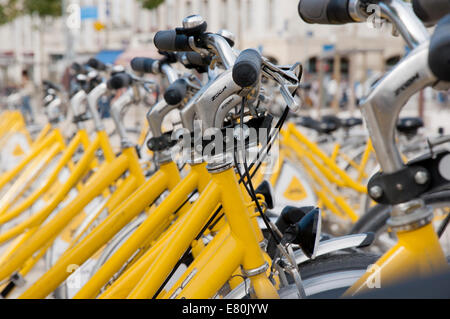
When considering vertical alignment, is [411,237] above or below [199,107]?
below

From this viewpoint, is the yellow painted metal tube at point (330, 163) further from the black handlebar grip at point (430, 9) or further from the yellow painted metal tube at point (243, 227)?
the black handlebar grip at point (430, 9)

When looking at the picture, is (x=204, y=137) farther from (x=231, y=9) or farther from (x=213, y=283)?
(x=231, y=9)

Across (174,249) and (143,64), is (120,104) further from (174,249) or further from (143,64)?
(174,249)

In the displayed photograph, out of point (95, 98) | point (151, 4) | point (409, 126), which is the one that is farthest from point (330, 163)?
point (151, 4)

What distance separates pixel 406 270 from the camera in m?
1.11

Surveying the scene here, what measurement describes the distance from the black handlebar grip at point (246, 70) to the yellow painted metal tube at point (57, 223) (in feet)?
4.45

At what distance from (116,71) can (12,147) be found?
320cm

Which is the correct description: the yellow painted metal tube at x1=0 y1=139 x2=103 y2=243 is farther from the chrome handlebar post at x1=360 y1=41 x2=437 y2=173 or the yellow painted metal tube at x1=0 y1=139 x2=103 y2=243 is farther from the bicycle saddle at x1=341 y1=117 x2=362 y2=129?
the bicycle saddle at x1=341 y1=117 x2=362 y2=129

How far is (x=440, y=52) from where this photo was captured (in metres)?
0.96

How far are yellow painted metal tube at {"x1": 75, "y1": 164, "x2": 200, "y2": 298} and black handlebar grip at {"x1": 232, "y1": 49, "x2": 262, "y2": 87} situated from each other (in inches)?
24.2

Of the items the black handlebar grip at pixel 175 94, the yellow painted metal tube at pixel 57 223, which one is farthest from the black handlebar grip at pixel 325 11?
the yellow painted metal tube at pixel 57 223

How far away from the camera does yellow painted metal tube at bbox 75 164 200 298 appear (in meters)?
1.98

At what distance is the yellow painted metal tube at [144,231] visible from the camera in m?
1.98

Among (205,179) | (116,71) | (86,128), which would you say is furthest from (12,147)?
(205,179)
